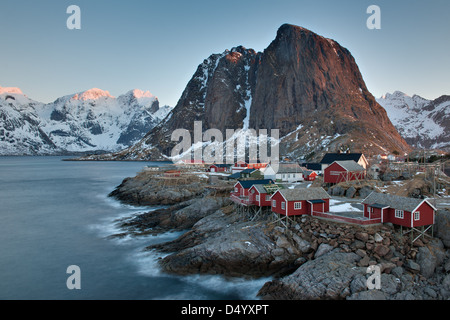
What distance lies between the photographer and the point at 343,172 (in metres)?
46.7

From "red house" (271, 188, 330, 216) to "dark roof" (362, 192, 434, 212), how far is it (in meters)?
4.39

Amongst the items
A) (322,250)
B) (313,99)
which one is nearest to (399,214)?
(322,250)

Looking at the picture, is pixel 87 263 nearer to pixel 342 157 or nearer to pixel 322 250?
pixel 322 250

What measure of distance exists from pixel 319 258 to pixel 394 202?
9.67 m

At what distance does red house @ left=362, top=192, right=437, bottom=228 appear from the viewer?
2577cm

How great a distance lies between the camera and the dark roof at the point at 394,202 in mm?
26156

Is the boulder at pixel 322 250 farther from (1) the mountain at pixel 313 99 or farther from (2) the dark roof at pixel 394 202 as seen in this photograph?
(1) the mountain at pixel 313 99

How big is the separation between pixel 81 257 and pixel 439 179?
47.1 m

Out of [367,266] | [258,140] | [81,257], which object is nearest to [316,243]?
[367,266]

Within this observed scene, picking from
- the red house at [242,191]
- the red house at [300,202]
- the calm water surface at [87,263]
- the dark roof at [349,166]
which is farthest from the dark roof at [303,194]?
the dark roof at [349,166]

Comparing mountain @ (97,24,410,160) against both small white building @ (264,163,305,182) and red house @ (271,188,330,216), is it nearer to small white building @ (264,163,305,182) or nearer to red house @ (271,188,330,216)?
small white building @ (264,163,305,182)

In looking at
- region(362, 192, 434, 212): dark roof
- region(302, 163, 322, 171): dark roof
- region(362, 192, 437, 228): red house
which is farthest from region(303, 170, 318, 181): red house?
region(362, 192, 437, 228): red house

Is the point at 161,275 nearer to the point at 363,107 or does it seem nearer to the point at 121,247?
the point at 121,247

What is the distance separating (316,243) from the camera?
27000mm
